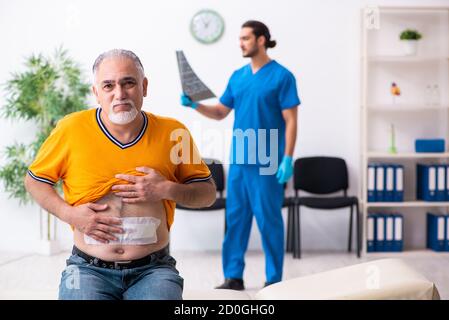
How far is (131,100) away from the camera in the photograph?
1434mm

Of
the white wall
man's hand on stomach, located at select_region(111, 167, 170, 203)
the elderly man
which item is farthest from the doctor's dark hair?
man's hand on stomach, located at select_region(111, 167, 170, 203)

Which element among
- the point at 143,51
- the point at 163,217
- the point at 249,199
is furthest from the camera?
the point at 143,51

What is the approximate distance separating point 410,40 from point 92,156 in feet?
9.67

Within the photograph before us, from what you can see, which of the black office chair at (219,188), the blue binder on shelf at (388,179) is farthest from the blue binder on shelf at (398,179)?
the black office chair at (219,188)

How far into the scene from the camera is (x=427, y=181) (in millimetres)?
4051

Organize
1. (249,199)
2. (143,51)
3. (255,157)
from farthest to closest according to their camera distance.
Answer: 1. (143,51)
2. (249,199)
3. (255,157)

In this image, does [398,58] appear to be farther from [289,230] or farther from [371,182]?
[289,230]

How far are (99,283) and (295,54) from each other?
9.24 feet

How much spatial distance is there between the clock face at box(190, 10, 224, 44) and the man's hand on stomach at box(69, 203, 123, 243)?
2.69 meters

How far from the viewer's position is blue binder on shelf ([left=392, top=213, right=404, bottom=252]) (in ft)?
13.3

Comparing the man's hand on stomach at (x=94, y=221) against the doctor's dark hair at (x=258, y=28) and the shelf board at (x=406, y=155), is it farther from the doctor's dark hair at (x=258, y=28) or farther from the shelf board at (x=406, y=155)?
the shelf board at (x=406, y=155)

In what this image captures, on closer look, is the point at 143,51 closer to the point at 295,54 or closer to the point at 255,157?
the point at 295,54

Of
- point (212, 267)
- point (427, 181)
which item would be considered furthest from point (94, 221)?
point (427, 181)
